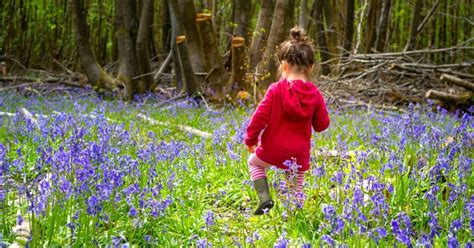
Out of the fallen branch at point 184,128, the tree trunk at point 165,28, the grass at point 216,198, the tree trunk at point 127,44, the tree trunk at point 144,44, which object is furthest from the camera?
the tree trunk at point 165,28

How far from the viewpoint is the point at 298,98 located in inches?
144

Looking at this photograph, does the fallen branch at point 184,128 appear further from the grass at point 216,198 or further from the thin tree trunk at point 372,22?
the thin tree trunk at point 372,22

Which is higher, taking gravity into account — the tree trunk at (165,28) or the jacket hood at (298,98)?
the jacket hood at (298,98)

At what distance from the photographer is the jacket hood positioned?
363 centimetres

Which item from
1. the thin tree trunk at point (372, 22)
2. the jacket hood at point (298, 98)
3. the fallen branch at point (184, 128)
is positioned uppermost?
the jacket hood at point (298, 98)

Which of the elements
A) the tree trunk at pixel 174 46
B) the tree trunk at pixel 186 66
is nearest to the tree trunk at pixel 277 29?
the tree trunk at pixel 186 66

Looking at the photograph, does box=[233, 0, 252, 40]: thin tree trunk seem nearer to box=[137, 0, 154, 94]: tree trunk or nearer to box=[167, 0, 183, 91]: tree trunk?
box=[167, 0, 183, 91]: tree trunk

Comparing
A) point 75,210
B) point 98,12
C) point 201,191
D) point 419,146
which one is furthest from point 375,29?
point 75,210

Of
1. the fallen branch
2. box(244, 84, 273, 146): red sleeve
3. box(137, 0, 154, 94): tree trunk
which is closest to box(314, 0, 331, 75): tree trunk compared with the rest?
box(137, 0, 154, 94): tree trunk

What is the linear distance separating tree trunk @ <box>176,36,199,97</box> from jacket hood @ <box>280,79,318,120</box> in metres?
6.93

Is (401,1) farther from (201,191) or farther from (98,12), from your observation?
(201,191)

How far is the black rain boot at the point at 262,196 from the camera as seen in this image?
3533mm

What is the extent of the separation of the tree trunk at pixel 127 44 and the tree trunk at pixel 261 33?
120 inches

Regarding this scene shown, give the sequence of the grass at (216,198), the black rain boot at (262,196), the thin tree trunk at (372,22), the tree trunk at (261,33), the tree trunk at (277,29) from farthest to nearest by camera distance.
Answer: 1. the thin tree trunk at (372,22)
2. the tree trunk at (261,33)
3. the tree trunk at (277,29)
4. the black rain boot at (262,196)
5. the grass at (216,198)
